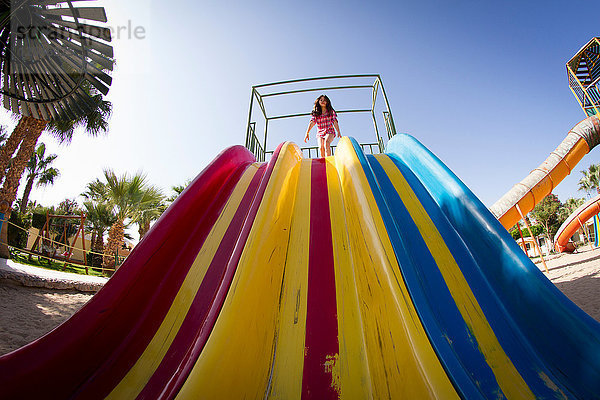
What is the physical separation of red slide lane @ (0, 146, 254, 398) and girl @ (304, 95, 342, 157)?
3.40 metres

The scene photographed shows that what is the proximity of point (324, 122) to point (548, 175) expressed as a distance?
6.37 metres

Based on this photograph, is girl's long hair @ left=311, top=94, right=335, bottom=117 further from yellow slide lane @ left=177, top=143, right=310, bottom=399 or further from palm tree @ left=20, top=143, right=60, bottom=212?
palm tree @ left=20, top=143, right=60, bottom=212

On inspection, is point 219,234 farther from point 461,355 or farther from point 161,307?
point 461,355

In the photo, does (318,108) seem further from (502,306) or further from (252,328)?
(252,328)

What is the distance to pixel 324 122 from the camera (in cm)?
512

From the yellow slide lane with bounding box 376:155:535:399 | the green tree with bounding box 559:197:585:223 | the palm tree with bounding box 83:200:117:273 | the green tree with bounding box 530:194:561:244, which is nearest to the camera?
the yellow slide lane with bounding box 376:155:535:399

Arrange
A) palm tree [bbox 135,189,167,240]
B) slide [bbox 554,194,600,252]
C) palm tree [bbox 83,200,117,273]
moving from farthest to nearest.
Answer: palm tree [bbox 83,200,117,273] < palm tree [bbox 135,189,167,240] < slide [bbox 554,194,600,252]

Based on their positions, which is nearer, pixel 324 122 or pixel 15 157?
pixel 324 122

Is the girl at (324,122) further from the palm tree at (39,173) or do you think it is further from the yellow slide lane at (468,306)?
the palm tree at (39,173)

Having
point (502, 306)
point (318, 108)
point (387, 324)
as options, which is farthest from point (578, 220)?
point (387, 324)

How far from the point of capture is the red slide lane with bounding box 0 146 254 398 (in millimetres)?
1188

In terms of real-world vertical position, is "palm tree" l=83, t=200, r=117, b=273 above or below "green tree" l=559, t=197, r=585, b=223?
below

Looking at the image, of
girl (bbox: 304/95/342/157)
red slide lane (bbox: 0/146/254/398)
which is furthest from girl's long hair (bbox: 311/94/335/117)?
red slide lane (bbox: 0/146/254/398)

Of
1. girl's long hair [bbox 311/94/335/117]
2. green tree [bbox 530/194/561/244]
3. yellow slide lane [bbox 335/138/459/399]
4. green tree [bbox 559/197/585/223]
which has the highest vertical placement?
green tree [bbox 559/197/585/223]
